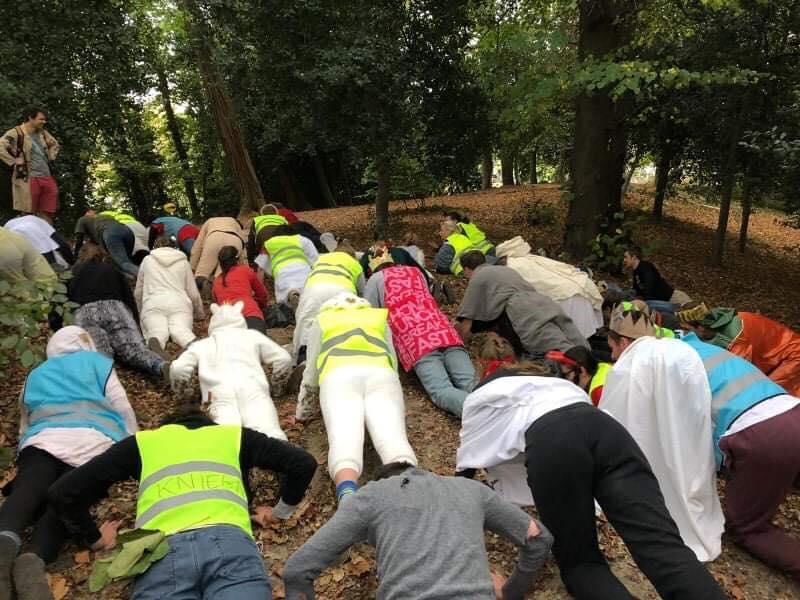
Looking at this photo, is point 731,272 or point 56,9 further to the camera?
point 731,272

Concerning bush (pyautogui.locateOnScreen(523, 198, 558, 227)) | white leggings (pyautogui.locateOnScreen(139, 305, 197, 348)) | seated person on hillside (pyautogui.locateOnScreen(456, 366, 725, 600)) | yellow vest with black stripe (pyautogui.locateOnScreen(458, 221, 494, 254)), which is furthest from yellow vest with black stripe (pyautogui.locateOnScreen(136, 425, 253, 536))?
bush (pyautogui.locateOnScreen(523, 198, 558, 227))

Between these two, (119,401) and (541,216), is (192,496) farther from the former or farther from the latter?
(541,216)

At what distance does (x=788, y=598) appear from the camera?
11.7ft

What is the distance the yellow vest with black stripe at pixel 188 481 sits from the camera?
2762 millimetres

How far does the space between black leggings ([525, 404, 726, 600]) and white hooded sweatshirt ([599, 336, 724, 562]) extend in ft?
2.86

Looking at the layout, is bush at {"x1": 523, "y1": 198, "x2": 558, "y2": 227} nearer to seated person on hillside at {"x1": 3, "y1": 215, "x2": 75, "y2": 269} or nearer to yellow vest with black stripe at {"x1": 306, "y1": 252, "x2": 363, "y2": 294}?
yellow vest with black stripe at {"x1": 306, "y1": 252, "x2": 363, "y2": 294}

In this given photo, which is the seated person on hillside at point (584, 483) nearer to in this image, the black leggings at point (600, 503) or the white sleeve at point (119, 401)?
the black leggings at point (600, 503)

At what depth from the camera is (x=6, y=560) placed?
3.02 metres

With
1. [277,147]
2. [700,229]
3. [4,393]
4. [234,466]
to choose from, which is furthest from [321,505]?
[700,229]

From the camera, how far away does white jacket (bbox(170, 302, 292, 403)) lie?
14.8 ft

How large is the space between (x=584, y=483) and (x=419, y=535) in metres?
0.97

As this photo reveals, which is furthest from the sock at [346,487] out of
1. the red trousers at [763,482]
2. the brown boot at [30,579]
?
the red trousers at [763,482]

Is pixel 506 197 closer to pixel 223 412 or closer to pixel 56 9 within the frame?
pixel 56 9

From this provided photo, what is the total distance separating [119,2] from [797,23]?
11.6 m
